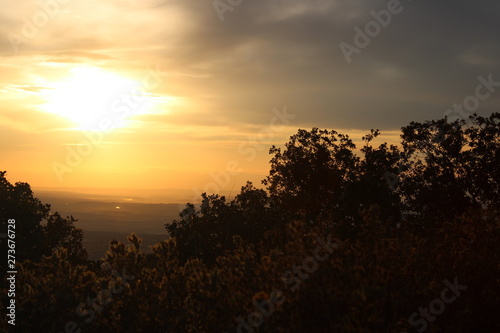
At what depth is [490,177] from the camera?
171 ft

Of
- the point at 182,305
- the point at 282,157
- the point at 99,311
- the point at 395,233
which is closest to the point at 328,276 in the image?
the point at 395,233

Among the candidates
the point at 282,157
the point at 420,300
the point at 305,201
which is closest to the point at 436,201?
the point at 305,201

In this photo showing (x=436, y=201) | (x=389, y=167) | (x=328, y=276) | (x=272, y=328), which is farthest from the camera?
(x=389, y=167)

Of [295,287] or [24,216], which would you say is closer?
[295,287]

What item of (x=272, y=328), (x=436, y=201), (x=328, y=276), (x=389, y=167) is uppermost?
(x=389, y=167)

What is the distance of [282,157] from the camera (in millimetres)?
60781

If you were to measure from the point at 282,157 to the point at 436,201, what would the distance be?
17.0 metres

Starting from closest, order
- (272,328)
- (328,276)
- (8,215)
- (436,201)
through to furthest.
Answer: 1. (272,328)
2. (328,276)
3. (8,215)
4. (436,201)

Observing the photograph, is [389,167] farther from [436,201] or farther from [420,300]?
[420,300]

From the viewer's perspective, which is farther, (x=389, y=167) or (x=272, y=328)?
(x=389, y=167)

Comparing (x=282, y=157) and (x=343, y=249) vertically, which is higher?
(x=282, y=157)

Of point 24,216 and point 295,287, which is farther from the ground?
point 24,216

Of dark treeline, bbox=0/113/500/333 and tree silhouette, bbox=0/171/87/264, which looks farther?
tree silhouette, bbox=0/171/87/264

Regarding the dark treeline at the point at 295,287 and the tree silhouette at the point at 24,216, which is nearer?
the dark treeline at the point at 295,287
